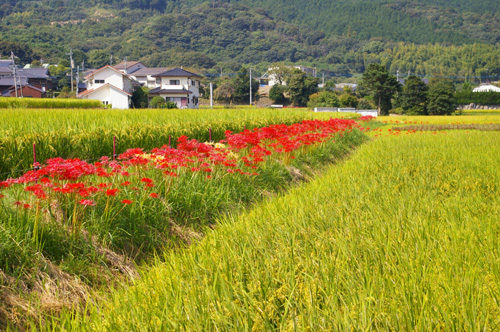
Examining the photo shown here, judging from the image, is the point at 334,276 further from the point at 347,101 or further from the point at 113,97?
the point at 347,101

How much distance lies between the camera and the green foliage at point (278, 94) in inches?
2532

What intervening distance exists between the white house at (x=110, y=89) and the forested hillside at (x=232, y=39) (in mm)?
51877

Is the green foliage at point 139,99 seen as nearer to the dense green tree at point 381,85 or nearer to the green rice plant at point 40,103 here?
the green rice plant at point 40,103

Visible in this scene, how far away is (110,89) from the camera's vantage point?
41.3m

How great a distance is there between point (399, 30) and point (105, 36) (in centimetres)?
12468

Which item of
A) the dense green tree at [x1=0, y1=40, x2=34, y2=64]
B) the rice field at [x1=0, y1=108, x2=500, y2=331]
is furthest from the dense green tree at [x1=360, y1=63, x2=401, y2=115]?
the dense green tree at [x1=0, y1=40, x2=34, y2=64]

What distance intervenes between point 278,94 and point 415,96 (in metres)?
24.3

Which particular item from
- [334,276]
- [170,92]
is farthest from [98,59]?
[334,276]

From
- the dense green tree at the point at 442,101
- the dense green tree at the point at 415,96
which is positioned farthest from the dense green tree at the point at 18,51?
the dense green tree at the point at 442,101

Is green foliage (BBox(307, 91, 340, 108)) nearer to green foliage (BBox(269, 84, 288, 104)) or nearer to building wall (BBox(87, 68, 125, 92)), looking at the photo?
green foliage (BBox(269, 84, 288, 104))

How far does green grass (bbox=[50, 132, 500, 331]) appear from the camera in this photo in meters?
2.05

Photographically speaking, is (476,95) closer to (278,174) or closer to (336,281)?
(278,174)

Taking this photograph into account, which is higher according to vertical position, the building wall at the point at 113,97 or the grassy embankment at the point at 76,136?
the building wall at the point at 113,97

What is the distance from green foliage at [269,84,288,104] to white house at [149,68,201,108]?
15.5 metres
